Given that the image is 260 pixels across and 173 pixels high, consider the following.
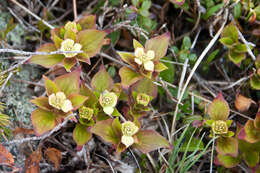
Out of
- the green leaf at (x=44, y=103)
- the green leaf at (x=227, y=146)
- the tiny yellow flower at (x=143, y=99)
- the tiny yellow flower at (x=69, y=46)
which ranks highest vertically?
the tiny yellow flower at (x=69, y=46)

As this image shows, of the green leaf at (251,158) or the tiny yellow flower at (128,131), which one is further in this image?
the green leaf at (251,158)

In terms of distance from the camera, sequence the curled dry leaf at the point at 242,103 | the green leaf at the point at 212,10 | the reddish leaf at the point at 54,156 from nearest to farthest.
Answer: the reddish leaf at the point at 54,156
the curled dry leaf at the point at 242,103
the green leaf at the point at 212,10

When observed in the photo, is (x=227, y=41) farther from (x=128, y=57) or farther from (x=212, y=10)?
(x=128, y=57)

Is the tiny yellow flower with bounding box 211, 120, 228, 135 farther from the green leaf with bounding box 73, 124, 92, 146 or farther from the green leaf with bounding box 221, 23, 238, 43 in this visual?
the green leaf with bounding box 73, 124, 92, 146

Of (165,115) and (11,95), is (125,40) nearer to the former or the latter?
(165,115)

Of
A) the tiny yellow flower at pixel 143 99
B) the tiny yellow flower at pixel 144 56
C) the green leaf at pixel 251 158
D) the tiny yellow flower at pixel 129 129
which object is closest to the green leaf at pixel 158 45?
the tiny yellow flower at pixel 144 56

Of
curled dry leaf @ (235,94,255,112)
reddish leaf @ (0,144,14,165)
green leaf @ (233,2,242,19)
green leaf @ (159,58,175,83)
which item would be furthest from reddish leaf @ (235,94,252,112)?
reddish leaf @ (0,144,14,165)

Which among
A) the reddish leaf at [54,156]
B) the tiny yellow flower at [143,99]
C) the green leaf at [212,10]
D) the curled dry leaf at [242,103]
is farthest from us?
the green leaf at [212,10]

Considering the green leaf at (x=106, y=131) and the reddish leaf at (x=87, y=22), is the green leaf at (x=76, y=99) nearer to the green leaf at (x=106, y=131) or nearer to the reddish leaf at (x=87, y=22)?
the green leaf at (x=106, y=131)
